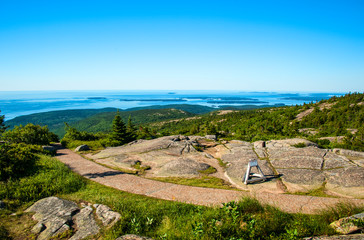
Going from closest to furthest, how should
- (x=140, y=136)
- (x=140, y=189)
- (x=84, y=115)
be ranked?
(x=140, y=189)
(x=140, y=136)
(x=84, y=115)

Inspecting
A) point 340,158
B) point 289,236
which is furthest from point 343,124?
point 289,236

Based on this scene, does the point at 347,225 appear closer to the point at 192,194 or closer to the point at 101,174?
the point at 192,194

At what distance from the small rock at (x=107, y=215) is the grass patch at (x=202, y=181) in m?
3.88

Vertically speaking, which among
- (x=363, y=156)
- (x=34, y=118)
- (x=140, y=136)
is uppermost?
(x=363, y=156)

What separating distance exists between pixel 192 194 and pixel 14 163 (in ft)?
28.9

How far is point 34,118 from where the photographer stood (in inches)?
4818

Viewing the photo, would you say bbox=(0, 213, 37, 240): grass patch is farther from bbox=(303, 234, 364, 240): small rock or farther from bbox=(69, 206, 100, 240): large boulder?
bbox=(303, 234, 364, 240): small rock

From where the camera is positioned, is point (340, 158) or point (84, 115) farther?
point (84, 115)

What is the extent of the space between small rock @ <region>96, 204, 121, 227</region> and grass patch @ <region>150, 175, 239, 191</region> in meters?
3.88

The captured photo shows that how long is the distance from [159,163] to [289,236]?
28.6 feet

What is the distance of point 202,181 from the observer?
933cm

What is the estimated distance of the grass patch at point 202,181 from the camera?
28.7 feet

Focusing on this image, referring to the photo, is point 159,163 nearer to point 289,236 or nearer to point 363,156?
point 289,236

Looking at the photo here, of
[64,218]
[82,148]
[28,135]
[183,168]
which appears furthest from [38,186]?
[28,135]
